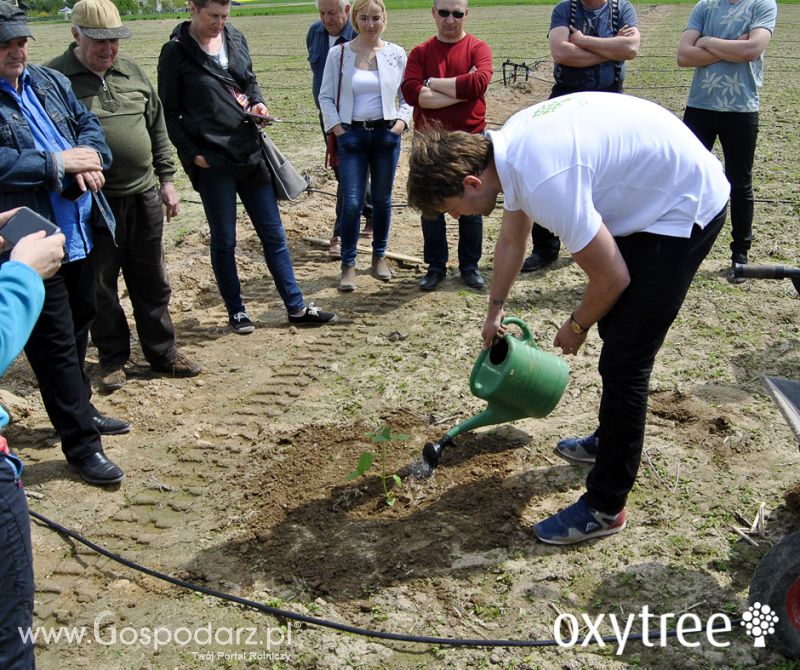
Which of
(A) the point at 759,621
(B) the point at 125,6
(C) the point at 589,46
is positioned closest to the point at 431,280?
(C) the point at 589,46

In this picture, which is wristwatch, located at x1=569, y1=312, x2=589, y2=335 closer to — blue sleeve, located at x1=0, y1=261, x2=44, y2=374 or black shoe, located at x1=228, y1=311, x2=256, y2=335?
blue sleeve, located at x1=0, y1=261, x2=44, y2=374

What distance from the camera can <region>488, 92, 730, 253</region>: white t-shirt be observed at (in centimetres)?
251

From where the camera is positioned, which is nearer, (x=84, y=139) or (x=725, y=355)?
(x=84, y=139)

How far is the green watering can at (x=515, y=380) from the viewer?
11.2 feet

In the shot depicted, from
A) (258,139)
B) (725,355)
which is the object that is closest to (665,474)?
(725,355)

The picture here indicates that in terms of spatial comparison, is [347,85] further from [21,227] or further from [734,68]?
[21,227]

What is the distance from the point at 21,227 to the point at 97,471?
1.66 metres

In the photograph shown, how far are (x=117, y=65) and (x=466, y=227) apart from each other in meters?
2.50

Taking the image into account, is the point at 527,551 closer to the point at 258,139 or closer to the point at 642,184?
the point at 642,184

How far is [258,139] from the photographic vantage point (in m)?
4.82

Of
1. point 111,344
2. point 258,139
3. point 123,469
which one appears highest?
point 258,139

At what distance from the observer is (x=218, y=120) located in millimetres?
4664

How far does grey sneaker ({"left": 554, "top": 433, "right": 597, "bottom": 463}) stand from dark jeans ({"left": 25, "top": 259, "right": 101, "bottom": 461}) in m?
2.26

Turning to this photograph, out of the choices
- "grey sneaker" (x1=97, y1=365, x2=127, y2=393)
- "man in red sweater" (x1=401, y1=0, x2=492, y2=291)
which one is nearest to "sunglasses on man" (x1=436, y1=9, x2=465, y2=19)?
"man in red sweater" (x1=401, y1=0, x2=492, y2=291)
